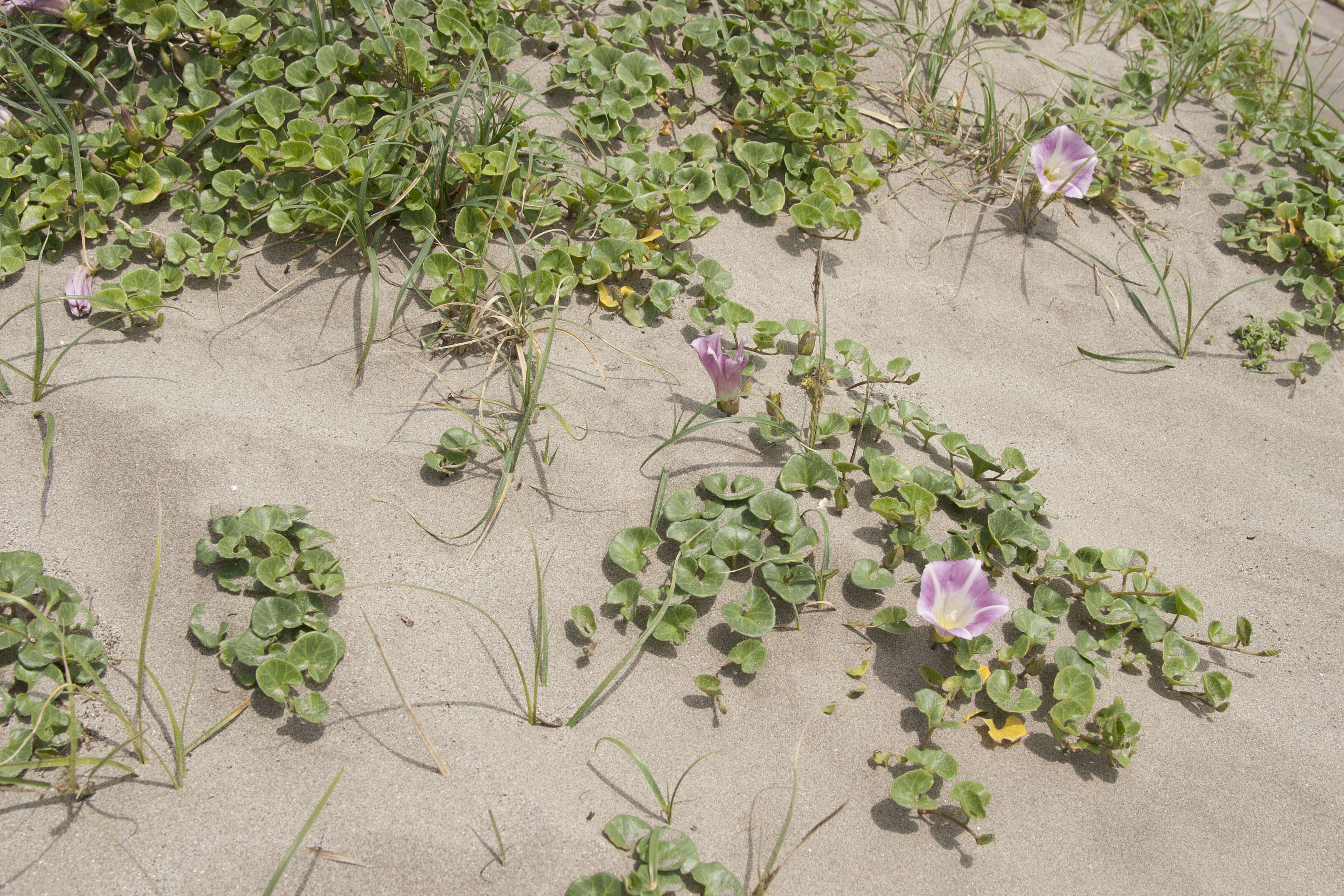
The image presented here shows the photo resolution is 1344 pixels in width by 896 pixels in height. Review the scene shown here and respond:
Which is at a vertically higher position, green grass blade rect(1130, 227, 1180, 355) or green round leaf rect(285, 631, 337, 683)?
green grass blade rect(1130, 227, 1180, 355)

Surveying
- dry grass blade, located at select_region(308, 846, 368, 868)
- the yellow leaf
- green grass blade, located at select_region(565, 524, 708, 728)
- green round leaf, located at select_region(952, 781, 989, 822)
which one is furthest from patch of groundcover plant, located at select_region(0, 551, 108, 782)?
the yellow leaf

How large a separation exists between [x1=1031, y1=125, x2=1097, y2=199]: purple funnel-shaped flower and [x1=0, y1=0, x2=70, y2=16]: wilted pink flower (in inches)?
114

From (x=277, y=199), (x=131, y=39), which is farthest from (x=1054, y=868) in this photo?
(x=131, y=39)

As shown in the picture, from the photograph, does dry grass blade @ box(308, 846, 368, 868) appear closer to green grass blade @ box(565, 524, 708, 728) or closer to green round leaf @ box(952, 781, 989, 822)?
green grass blade @ box(565, 524, 708, 728)

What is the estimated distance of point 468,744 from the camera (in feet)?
5.54

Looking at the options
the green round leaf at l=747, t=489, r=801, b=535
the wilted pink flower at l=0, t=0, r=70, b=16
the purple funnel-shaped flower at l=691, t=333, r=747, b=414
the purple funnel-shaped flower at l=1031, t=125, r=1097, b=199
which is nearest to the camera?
the green round leaf at l=747, t=489, r=801, b=535

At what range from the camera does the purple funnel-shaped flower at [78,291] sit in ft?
7.23

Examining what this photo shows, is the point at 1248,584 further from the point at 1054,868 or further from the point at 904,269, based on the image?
the point at 904,269

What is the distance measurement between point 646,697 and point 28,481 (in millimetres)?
1389

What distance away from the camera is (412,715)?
5.54 feet

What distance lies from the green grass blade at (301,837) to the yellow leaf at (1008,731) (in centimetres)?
123

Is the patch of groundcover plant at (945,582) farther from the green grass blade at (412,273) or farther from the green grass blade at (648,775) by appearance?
the green grass blade at (412,273)

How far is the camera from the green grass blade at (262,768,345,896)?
1.39 m

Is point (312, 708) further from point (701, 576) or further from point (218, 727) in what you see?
point (701, 576)
